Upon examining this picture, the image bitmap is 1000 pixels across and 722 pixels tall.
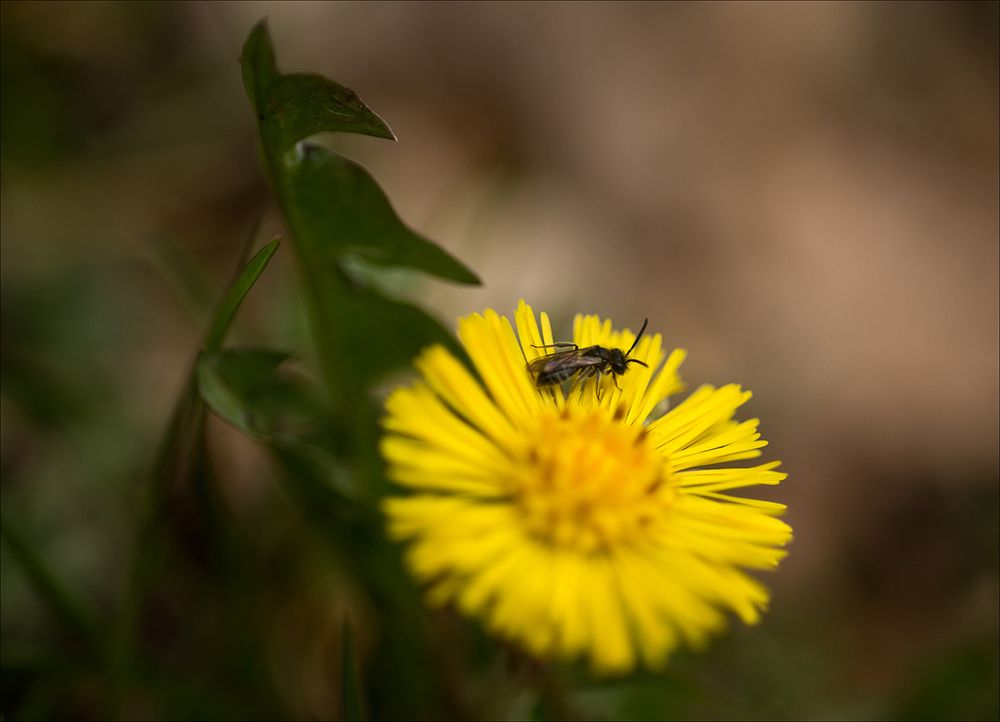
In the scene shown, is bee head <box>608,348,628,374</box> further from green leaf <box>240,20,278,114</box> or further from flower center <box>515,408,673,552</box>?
green leaf <box>240,20,278,114</box>

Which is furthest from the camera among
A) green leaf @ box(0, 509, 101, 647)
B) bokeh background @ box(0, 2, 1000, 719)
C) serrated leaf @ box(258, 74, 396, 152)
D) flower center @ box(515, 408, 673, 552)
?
bokeh background @ box(0, 2, 1000, 719)

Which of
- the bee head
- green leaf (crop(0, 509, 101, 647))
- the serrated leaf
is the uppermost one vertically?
the serrated leaf

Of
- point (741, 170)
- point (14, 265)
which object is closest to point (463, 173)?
point (741, 170)

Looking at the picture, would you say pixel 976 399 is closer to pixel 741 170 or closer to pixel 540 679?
pixel 741 170

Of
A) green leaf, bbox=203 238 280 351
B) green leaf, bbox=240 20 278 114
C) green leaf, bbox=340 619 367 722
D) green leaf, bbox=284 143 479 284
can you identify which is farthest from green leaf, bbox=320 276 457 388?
green leaf, bbox=340 619 367 722

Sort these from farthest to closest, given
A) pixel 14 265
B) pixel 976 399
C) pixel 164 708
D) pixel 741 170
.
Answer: pixel 741 170 < pixel 976 399 < pixel 14 265 < pixel 164 708

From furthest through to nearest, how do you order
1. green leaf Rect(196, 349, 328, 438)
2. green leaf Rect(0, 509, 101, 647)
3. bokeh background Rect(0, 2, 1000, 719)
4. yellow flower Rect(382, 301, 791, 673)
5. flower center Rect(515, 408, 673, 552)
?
bokeh background Rect(0, 2, 1000, 719), green leaf Rect(0, 509, 101, 647), green leaf Rect(196, 349, 328, 438), flower center Rect(515, 408, 673, 552), yellow flower Rect(382, 301, 791, 673)

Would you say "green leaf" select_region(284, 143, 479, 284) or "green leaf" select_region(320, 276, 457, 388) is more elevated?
"green leaf" select_region(284, 143, 479, 284)

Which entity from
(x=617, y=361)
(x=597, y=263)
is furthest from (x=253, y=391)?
(x=597, y=263)
